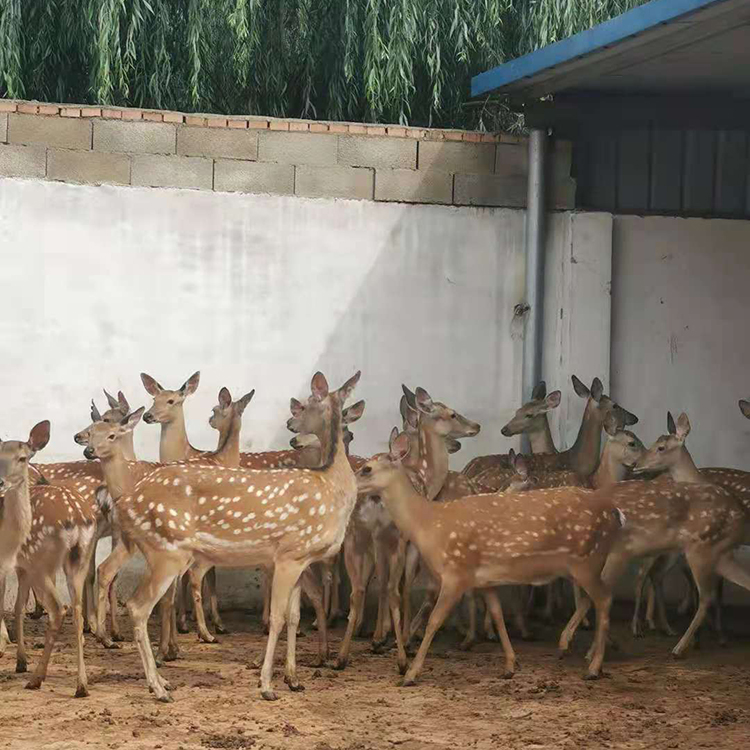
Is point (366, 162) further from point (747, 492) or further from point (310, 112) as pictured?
point (747, 492)

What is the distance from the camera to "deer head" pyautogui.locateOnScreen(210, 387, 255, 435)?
33.1 ft

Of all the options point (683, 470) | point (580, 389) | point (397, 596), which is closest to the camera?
point (397, 596)

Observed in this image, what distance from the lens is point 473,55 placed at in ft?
42.0

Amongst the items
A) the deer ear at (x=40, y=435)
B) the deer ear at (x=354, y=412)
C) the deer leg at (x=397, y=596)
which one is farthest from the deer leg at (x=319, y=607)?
the deer ear at (x=40, y=435)

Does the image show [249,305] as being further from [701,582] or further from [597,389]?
[701,582]

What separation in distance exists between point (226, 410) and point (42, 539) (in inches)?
82.2

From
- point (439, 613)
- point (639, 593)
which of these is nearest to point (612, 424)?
point (639, 593)

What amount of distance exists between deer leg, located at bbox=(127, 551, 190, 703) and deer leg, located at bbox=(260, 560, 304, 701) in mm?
461

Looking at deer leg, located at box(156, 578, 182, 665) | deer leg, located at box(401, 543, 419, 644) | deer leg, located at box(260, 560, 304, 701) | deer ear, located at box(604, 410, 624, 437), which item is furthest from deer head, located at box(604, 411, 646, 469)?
deer leg, located at box(156, 578, 182, 665)

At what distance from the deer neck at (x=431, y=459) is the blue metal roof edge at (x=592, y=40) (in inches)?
88.4

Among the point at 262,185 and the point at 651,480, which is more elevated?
the point at 262,185

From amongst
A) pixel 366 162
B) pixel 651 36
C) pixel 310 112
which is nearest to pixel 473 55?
pixel 310 112

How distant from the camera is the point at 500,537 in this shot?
863 cm

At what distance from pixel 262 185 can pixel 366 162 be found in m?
0.71
